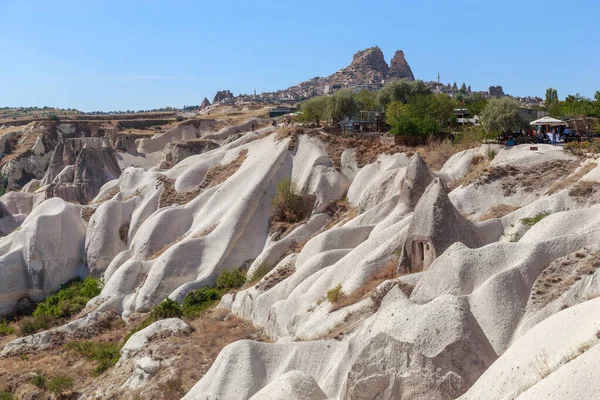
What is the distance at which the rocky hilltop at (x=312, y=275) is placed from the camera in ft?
40.1

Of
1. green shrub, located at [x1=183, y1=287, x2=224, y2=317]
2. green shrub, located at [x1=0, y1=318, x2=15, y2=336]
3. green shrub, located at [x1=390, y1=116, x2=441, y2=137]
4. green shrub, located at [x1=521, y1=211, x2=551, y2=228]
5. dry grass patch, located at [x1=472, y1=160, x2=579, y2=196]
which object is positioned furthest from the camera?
green shrub, located at [x1=390, y1=116, x2=441, y2=137]

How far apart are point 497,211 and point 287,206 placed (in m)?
9.13

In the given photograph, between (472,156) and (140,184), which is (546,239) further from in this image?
(140,184)

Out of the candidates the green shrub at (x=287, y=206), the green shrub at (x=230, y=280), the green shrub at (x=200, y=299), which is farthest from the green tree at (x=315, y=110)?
the green shrub at (x=200, y=299)

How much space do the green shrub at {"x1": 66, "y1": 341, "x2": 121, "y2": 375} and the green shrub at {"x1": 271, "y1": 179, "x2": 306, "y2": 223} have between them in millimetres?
8055

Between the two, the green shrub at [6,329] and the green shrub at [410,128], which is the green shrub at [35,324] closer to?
the green shrub at [6,329]

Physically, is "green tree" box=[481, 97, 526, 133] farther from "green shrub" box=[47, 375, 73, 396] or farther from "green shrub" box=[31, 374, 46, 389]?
"green shrub" box=[31, 374, 46, 389]

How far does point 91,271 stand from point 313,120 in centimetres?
2005

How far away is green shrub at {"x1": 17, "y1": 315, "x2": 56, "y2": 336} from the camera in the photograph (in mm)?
26516

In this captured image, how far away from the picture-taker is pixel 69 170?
4272 cm

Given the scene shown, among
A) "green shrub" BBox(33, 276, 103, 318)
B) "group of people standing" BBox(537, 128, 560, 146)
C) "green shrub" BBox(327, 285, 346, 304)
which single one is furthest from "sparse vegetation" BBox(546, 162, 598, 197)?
"green shrub" BBox(33, 276, 103, 318)

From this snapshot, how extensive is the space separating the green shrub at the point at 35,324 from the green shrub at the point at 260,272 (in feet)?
25.7

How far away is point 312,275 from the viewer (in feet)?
67.3

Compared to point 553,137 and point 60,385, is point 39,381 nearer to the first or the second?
point 60,385
